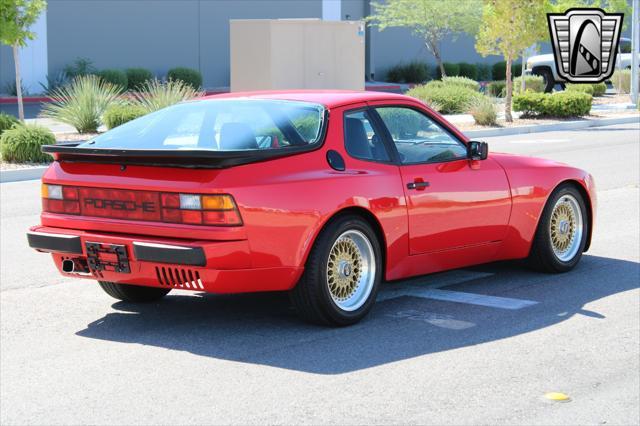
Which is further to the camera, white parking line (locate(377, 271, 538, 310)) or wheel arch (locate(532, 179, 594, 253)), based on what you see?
wheel arch (locate(532, 179, 594, 253))

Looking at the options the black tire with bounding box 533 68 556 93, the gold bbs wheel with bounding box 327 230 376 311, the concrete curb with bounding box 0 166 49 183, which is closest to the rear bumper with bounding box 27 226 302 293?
the gold bbs wheel with bounding box 327 230 376 311

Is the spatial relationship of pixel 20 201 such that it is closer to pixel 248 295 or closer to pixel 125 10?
pixel 248 295

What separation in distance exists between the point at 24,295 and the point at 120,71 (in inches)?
1260

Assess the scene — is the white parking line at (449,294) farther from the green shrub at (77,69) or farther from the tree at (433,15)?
the tree at (433,15)

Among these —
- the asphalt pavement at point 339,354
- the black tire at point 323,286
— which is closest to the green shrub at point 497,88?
the asphalt pavement at point 339,354

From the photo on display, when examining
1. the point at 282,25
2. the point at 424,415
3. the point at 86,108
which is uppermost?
the point at 282,25

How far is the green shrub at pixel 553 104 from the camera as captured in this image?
29.8 m

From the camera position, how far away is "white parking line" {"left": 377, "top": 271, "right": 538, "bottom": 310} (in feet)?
26.0

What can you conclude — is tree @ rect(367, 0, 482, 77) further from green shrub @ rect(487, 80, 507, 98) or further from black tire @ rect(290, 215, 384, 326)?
black tire @ rect(290, 215, 384, 326)

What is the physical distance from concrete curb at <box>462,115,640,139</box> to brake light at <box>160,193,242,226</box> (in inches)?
740

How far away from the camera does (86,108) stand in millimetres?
23172

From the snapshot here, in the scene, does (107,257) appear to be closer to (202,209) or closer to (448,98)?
(202,209)

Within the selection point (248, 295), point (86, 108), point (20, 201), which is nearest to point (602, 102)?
point (86, 108)

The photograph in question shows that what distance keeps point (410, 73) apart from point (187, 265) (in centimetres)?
4440
